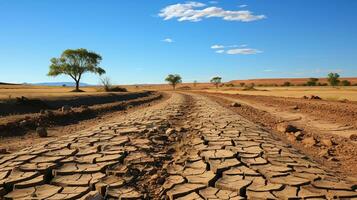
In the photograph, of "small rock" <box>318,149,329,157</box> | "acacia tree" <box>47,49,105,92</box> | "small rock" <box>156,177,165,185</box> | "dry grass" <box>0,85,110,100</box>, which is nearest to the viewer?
"small rock" <box>156,177,165,185</box>

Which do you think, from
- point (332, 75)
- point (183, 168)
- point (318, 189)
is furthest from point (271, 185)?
point (332, 75)

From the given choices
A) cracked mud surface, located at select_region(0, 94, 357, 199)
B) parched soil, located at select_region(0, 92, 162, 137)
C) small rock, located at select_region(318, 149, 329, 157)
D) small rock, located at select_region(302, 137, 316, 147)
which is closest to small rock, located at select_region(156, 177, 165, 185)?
cracked mud surface, located at select_region(0, 94, 357, 199)

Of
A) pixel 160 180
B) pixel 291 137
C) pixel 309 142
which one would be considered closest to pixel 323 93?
pixel 291 137

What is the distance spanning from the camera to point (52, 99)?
2059cm

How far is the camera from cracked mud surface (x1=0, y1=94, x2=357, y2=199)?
4.02 m

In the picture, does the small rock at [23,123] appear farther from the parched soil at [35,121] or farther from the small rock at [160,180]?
the small rock at [160,180]

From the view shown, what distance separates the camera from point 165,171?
4.96 m

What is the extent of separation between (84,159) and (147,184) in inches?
62.0

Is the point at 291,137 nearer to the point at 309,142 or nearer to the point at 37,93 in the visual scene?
the point at 309,142

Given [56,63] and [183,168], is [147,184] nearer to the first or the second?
[183,168]

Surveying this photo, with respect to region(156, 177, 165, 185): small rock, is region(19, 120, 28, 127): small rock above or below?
above

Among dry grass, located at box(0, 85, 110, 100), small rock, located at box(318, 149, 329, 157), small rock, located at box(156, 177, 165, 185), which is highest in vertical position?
dry grass, located at box(0, 85, 110, 100)

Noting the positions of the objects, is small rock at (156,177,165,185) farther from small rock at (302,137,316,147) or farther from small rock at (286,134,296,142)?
small rock at (286,134,296,142)

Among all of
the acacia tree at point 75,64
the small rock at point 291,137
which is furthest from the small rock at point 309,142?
the acacia tree at point 75,64
